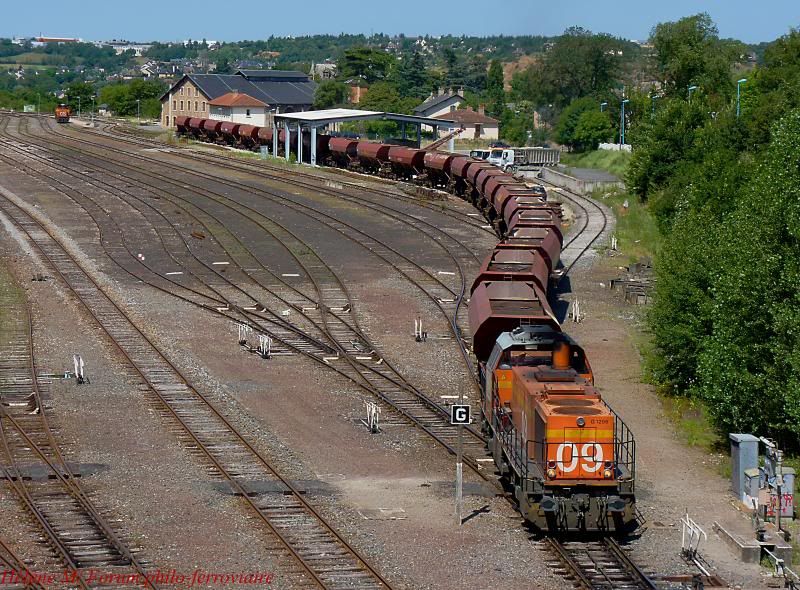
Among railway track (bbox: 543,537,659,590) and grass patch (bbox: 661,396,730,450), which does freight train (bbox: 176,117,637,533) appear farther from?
grass patch (bbox: 661,396,730,450)

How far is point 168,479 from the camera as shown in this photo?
68.4 feet

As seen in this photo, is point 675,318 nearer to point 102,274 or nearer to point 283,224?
point 102,274

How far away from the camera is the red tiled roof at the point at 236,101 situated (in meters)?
116

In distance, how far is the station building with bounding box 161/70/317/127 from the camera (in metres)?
120

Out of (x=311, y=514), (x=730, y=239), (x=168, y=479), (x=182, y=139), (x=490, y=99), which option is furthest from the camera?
(x=490, y=99)

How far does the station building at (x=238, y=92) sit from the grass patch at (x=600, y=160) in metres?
27.3

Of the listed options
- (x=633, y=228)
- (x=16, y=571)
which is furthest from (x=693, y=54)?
(x=16, y=571)

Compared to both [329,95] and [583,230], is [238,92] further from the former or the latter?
[583,230]

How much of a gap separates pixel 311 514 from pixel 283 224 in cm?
3471

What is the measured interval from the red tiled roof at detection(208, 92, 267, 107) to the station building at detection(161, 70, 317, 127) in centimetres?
62

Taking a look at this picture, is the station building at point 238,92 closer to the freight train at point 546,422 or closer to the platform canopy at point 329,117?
the platform canopy at point 329,117

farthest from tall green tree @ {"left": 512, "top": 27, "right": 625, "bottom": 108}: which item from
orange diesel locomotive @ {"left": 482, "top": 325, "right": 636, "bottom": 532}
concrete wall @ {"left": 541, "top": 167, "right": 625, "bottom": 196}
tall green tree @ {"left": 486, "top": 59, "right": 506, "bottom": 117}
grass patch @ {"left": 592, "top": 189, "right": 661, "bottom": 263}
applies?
orange diesel locomotive @ {"left": 482, "top": 325, "right": 636, "bottom": 532}

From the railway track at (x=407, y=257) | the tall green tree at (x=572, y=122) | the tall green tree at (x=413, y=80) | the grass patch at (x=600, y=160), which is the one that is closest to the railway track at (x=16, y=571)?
the railway track at (x=407, y=257)

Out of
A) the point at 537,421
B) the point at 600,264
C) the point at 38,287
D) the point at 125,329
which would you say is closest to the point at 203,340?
the point at 125,329
